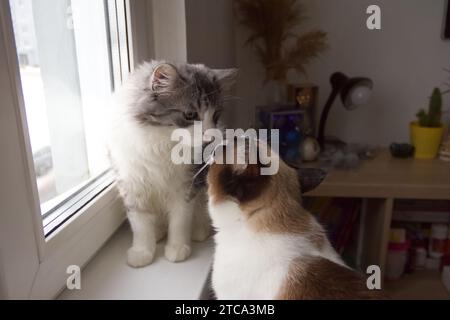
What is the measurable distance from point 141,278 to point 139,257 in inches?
1.9

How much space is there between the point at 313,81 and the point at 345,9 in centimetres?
29

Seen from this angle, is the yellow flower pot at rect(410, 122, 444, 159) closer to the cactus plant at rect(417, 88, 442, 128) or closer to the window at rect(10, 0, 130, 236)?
the cactus plant at rect(417, 88, 442, 128)

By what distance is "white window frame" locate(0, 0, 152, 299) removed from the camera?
52 centimetres

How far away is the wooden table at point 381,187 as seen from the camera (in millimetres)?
1229

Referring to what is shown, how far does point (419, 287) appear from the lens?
1418mm

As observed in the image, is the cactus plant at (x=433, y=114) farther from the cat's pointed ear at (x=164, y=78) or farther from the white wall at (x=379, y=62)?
the cat's pointed ear at (x=164, y=78)

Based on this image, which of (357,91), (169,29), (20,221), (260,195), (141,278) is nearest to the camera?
(20,221)

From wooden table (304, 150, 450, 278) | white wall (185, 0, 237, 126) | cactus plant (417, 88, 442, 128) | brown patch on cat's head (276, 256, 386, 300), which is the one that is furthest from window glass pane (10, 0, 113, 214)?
cactus plant (417, 88, 442, 128)

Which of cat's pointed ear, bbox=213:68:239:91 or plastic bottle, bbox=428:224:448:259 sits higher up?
cat's pointed ear, bbox=213:68:239:91

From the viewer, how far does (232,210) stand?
0.68 metres

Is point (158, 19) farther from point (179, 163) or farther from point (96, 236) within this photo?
point (96, 236)

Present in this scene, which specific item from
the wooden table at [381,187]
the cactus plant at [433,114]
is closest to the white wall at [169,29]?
the wooden table at [381,187]

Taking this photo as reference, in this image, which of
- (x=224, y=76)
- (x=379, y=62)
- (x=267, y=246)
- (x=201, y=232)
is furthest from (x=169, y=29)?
(x=379, y=62)

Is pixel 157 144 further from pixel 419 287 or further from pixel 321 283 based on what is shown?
pixel 419 287
